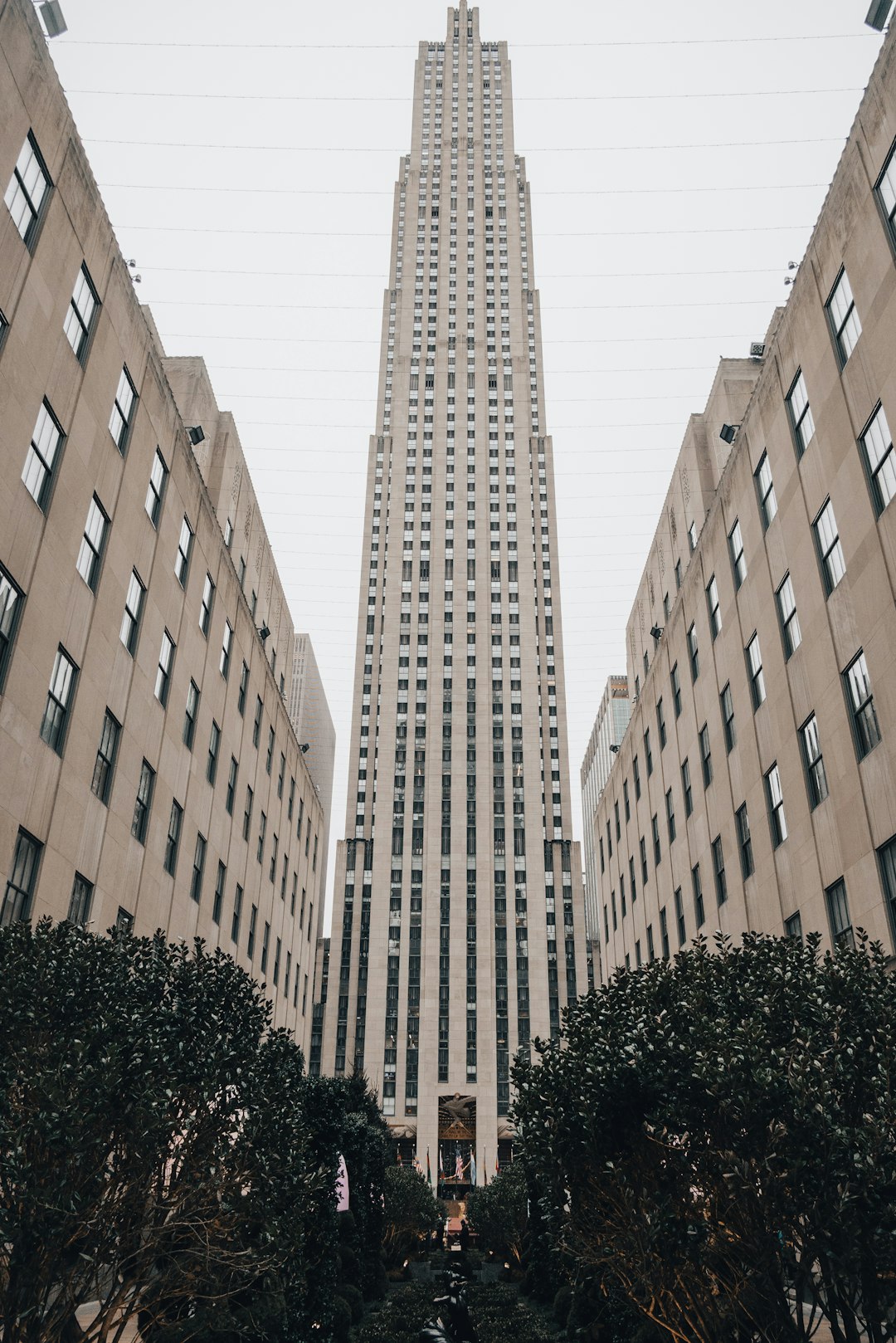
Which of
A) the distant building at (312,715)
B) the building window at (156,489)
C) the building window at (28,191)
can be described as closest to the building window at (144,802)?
the building window at (156,489)

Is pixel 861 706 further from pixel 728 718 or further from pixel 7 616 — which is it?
pixel 7 616

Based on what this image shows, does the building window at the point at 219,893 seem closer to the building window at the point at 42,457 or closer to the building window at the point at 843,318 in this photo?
the building window at the point at 42,457

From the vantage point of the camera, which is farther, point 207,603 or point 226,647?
point 226,647

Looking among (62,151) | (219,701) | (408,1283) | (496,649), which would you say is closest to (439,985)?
(496,649)

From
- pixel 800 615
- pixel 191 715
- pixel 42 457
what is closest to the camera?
pixel 42 457

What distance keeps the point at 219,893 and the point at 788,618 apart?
22948mm

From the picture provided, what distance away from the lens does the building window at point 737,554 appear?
32.5 m

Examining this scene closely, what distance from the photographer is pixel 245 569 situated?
143 ft

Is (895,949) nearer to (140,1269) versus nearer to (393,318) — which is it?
(140,1269)

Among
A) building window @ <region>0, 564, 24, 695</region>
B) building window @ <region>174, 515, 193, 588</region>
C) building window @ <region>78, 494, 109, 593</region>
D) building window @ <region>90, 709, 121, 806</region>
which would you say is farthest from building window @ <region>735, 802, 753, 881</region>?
building window @ <region>0, 564, 24, 695</region>

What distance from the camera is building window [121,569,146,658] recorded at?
27.5 metres

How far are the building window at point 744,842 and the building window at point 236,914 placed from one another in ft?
64.3

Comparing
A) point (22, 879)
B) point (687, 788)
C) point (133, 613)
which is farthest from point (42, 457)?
point (687, 788)

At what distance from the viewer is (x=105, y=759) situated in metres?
25.9
